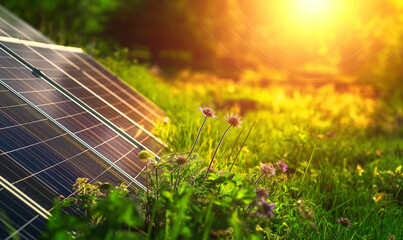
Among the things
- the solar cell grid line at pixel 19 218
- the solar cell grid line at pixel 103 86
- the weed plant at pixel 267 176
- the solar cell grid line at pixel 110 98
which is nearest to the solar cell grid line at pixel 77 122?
the weed plant at pixel 267 176

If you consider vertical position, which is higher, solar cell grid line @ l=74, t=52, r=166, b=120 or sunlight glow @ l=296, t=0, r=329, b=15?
sunlight glow @ l=296, t=0, r=329, b=15

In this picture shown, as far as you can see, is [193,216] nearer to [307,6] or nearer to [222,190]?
[222,190]

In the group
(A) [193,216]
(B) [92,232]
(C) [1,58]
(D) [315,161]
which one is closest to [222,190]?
(A) [193,216]

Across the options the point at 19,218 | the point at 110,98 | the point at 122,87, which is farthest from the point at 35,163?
the point at 122,87

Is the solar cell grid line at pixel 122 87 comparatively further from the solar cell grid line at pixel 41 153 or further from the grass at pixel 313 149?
the solar cell grid line at pixel 41 153

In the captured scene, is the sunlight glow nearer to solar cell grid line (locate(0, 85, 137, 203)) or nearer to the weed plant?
the weed plant

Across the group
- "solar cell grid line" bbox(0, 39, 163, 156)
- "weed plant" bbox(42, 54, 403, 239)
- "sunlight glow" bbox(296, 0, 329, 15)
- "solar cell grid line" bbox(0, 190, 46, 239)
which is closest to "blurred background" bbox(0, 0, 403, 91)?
"sunlight glow" bbox(296, 0, 329, 15)
